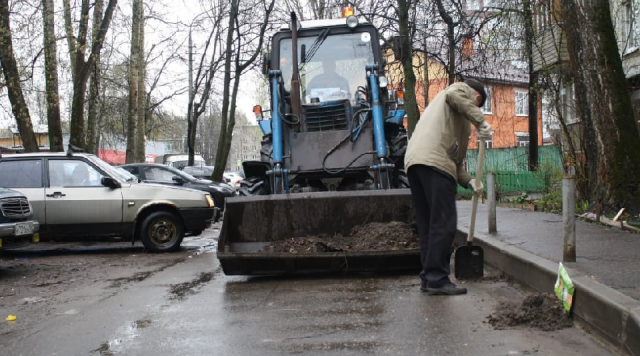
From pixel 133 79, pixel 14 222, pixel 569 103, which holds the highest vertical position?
pixel 133 79

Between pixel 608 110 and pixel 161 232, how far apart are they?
7.36 meters

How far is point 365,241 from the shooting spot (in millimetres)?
6816

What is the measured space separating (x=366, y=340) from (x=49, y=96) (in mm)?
15343

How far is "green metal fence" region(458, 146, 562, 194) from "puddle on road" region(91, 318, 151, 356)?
34.8 ft

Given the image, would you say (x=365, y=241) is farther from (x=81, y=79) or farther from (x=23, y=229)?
(x=81, y=79)

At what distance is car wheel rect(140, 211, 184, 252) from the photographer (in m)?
10.6

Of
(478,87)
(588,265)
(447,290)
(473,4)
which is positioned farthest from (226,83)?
(588,265)

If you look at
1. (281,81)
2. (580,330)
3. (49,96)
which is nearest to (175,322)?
(580,330)

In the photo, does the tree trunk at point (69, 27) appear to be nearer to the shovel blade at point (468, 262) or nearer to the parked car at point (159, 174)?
the parked car at point (159, 174)

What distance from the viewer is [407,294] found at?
5.74 m

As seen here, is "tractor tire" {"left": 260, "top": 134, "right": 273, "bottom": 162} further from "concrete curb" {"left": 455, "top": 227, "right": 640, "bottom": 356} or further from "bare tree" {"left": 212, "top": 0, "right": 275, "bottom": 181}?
"bare tree" {"left": 212, "top": 0, "right": 275, "bottom": 181}

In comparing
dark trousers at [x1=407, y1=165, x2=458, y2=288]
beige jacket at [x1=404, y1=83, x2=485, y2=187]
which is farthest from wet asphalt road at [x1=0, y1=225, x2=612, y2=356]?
beige jacket at [x1=404, y1=83, x2=485, y2=187]

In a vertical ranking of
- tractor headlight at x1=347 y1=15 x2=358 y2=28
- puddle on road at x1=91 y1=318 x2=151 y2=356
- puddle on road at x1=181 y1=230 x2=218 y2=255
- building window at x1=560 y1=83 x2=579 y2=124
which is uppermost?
A: tractor headlight at x1=347 y1=15 x2=358 y2=28

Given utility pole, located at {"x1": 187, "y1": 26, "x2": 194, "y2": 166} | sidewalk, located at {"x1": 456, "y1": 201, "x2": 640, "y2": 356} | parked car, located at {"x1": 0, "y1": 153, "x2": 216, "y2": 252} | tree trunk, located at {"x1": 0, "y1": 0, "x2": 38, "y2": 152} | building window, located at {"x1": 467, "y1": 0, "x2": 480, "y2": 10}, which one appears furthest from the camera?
utility pole, located at {"x1": 187, "y1": 26, "x2": 194, "y2": 166}
